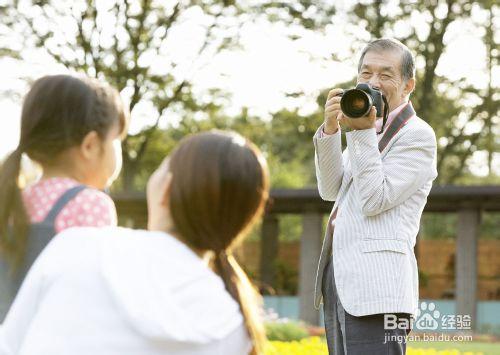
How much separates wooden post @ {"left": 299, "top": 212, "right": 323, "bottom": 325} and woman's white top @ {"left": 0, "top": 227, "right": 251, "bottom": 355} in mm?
16447

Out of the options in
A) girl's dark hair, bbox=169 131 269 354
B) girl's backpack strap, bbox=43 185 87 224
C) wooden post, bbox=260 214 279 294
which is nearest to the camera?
girl's dark hair, bbox=169 131 269 354

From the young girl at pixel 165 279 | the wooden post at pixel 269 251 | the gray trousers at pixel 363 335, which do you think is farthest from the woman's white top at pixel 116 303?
the wooden post at pixel 269 251

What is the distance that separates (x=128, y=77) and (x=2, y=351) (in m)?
17.8

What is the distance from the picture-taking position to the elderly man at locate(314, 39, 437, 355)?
358cm

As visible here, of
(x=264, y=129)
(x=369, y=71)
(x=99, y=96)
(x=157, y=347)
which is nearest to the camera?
(x=157, y=347)

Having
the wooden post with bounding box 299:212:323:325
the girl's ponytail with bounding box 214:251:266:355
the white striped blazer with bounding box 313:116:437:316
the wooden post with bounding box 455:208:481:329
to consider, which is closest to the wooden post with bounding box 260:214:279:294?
the wooden post with bounding box 299:212:323:325

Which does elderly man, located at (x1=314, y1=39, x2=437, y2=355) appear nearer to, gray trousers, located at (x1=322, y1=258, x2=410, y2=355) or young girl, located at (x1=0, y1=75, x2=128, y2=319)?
gray trousers, located at (x1=322, y1=258, x2=410, y2=355)

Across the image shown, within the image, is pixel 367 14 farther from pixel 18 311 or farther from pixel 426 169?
pixel 18 311

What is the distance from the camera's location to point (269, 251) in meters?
21.9

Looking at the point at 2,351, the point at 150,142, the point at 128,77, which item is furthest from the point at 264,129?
the point at 2,351

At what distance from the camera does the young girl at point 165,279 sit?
214 centimetres

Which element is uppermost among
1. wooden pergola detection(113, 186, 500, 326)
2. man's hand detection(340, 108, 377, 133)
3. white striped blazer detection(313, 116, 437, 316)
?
man's hand detection(340, 108, 377, 133)

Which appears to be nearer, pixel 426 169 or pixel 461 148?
pixel 426 169

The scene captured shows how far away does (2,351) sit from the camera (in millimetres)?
2234
